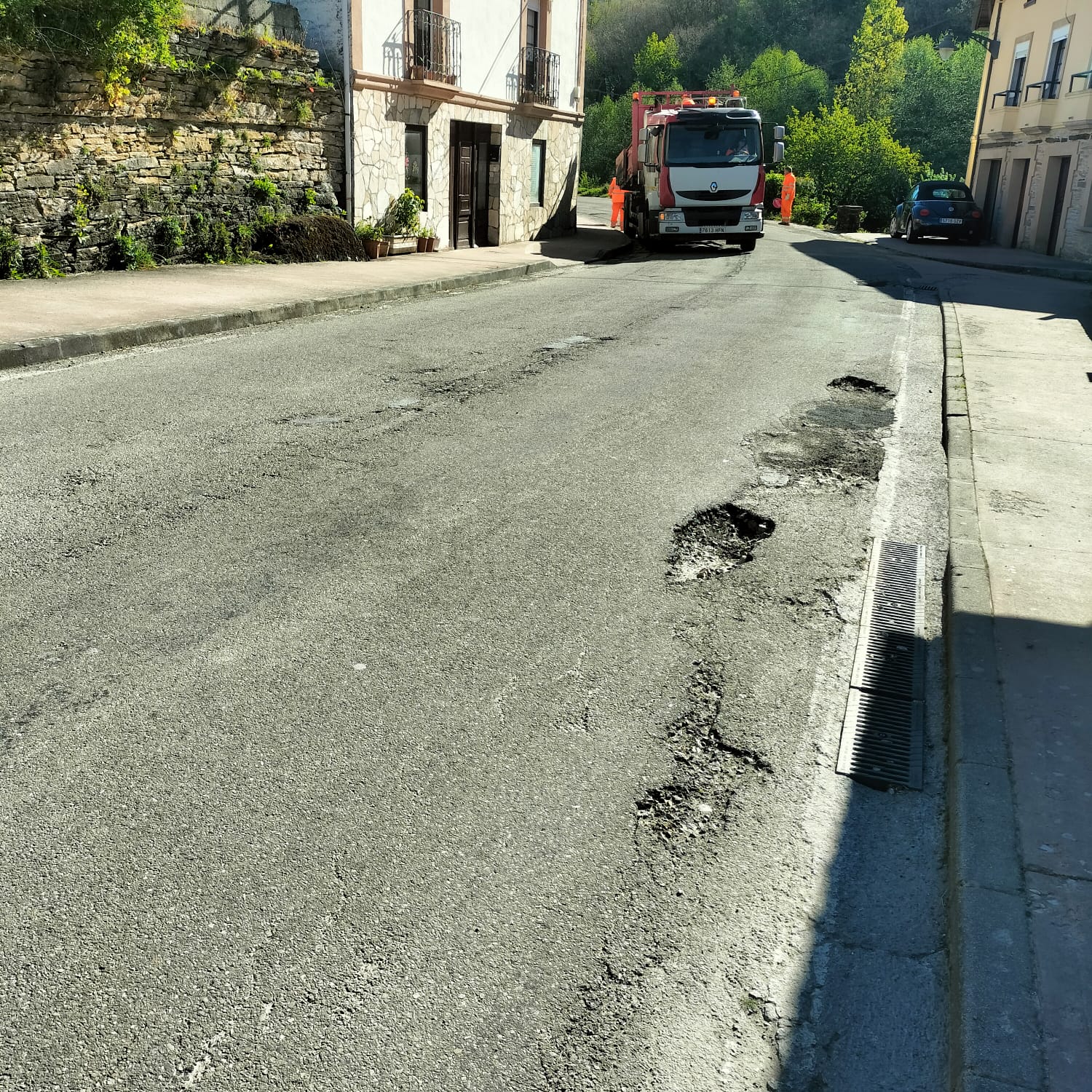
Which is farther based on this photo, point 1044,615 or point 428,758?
point 1044,615

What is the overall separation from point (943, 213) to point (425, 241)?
1637cm

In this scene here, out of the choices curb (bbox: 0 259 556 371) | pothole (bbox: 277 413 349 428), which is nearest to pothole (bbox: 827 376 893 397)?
pothole (bbox: 277 413 349 428)

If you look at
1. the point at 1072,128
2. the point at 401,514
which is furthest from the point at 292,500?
the point at 1072,128

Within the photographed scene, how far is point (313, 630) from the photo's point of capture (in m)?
3.88

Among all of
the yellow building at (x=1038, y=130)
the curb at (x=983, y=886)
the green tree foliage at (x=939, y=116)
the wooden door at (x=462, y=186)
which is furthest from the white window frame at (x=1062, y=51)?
the curb at (x=983, y=886)

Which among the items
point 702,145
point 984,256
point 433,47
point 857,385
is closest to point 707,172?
point 702,145

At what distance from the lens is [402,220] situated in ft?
63.8

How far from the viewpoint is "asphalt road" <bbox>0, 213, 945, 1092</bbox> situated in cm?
221

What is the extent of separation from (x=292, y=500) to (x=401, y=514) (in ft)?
1.91

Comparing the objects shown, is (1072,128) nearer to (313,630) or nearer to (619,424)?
(619,424)

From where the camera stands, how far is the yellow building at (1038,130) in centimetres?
2673

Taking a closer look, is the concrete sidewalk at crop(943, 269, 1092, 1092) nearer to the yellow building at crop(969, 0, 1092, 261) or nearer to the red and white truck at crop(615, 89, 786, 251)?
the red and white truck at crop(615, 89, 786, 251)

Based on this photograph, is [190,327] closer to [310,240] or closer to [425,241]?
[310,240]

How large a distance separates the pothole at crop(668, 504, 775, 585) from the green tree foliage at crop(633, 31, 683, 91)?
64414 mm
